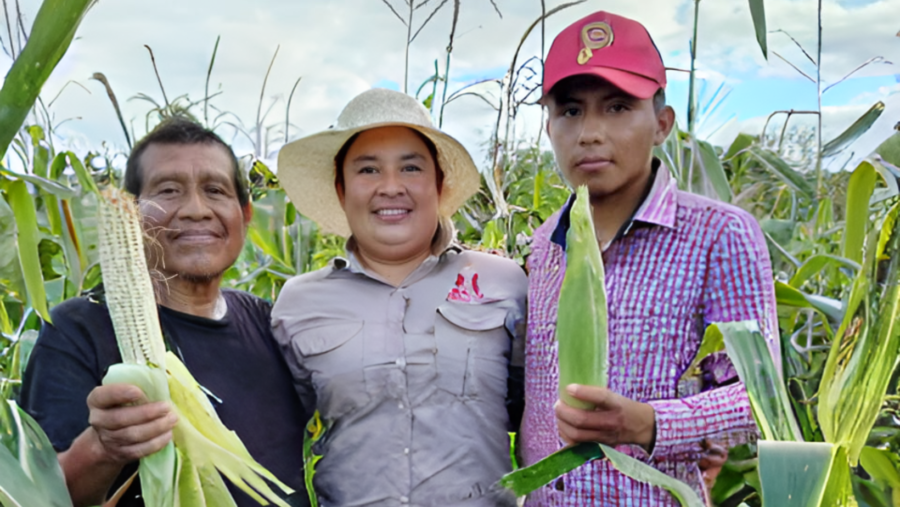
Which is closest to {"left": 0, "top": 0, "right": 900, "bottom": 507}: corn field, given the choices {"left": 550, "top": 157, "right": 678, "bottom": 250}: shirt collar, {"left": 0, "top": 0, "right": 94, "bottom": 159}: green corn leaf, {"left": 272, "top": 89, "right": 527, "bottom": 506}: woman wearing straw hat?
{"left": 0, "top": 0, "right": 94, "bottom": 159}: green corn leaf

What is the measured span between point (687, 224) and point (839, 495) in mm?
505

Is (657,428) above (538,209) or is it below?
below

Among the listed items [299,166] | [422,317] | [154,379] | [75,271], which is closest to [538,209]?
[299,166]

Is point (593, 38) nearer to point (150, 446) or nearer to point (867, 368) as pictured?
point (867, 368)

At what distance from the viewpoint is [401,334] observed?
1.43m

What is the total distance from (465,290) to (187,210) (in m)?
0.55

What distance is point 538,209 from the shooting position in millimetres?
3039

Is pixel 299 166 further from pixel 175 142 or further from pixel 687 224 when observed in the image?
pixel 687 224

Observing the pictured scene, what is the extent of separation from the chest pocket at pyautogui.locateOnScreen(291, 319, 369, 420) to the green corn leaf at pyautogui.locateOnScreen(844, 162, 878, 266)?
87 cm

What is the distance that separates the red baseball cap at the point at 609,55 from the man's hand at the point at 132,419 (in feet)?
2.79

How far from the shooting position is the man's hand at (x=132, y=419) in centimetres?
88

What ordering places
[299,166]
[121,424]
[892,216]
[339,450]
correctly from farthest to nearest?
[299,166] < [339,450] < [892,216] < [121,424]

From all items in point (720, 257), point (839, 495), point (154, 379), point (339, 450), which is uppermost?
point (720, 257)

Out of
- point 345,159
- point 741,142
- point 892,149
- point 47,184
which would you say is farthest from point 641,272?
point 741,142
